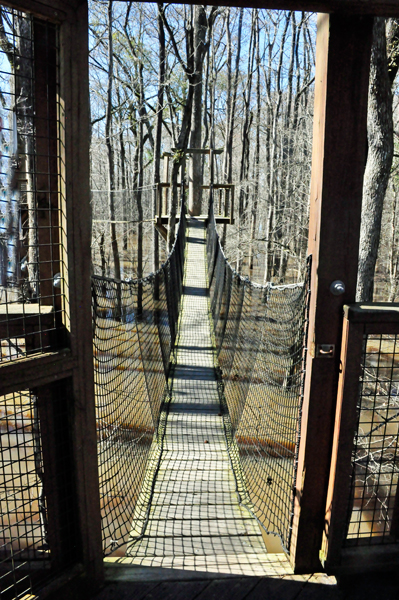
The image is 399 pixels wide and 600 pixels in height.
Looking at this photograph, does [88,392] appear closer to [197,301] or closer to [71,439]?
[71,439]

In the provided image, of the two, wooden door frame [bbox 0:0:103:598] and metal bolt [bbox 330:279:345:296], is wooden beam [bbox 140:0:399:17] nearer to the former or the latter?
wooden door frame [bbox 0:0:103:598]

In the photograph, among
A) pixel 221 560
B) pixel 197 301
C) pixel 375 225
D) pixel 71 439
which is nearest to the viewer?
pixel 71 439

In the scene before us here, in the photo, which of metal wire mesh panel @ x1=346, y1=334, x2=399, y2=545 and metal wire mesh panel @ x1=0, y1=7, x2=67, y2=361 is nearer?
metal wire mesh panel @ x1=0, y1=7, x2=67, y2=361

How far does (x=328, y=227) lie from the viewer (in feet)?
3.99

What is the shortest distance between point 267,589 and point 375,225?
3250mm

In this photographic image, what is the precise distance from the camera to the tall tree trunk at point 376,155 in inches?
147

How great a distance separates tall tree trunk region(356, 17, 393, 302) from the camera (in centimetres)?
375

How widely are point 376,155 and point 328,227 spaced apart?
3.05m

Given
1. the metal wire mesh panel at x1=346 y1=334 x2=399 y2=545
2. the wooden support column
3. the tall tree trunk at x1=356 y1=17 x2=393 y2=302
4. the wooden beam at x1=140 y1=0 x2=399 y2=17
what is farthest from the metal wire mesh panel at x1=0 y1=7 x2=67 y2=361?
the tall tree trunk at x1=356 y1=17 x2=393 y2=302

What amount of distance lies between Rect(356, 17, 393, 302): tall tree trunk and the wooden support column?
2846mm

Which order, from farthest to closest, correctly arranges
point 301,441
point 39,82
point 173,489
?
point 173,489, point 301,441, point 39,82

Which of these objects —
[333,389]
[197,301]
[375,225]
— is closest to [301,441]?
[333,389]

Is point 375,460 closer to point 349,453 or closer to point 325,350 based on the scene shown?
point 349,453

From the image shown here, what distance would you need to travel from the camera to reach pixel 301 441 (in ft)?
4.39
